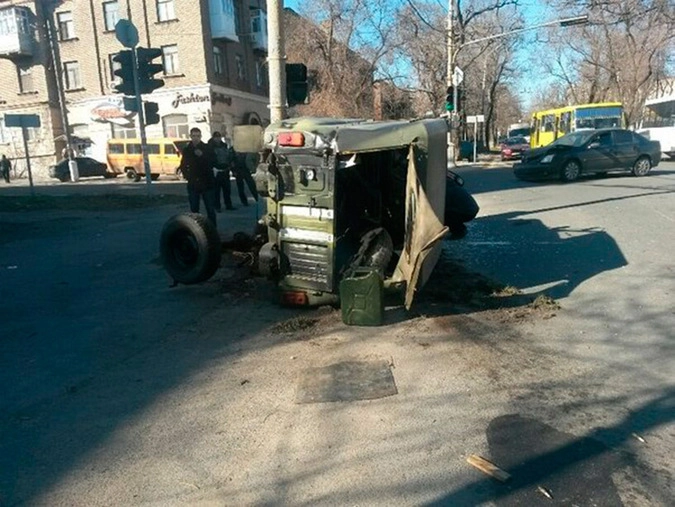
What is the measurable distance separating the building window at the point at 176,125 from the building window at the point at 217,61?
11.3 feet

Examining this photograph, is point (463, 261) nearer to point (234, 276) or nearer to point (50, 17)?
point (234, 276)

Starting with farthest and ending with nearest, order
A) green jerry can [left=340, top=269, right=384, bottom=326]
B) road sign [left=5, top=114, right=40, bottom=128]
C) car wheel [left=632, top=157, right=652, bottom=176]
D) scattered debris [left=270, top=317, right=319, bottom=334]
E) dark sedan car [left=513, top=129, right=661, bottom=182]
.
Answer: car wheel [left=632, top=157, right=652, bottom=176] → dark sedan car [left=513, top=129, right=661, bottom=182] → road sign [left=5, top=114, right=40, bottom=128] → scattered debris [left=270, top=317, right=319, bottom=334] → green jerry can [left=340, top=269, right=384, bottom=326]

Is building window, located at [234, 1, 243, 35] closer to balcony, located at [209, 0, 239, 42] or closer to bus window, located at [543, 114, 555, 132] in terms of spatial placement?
balcony, located at [209, 0, 239, 42]

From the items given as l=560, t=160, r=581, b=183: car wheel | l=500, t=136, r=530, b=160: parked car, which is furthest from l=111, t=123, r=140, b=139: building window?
l=560, t=160, r=581, b=183: car wheel

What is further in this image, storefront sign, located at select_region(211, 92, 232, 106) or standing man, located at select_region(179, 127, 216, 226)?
storefront sign, located at select_region(211, 92, 232, 106)

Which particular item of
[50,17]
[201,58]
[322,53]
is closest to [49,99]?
[50,17]

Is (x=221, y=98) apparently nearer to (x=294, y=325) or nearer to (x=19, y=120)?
(x=19, y=120)

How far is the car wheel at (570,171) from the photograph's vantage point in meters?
16.2

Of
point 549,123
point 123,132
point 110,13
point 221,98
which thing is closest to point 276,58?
point 549,123

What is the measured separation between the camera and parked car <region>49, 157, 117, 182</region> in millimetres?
28141

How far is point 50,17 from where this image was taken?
29.1 m

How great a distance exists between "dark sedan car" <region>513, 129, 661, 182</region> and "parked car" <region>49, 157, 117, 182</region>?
22.9m

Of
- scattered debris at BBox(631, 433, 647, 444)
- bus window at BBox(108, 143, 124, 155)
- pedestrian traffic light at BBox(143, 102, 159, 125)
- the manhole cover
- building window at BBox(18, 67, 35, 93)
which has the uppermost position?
building window at BBox(18, 67, 35, 93)

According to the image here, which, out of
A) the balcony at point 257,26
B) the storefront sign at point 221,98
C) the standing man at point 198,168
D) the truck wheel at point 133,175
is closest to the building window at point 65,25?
the storefront sign at point 221,98
